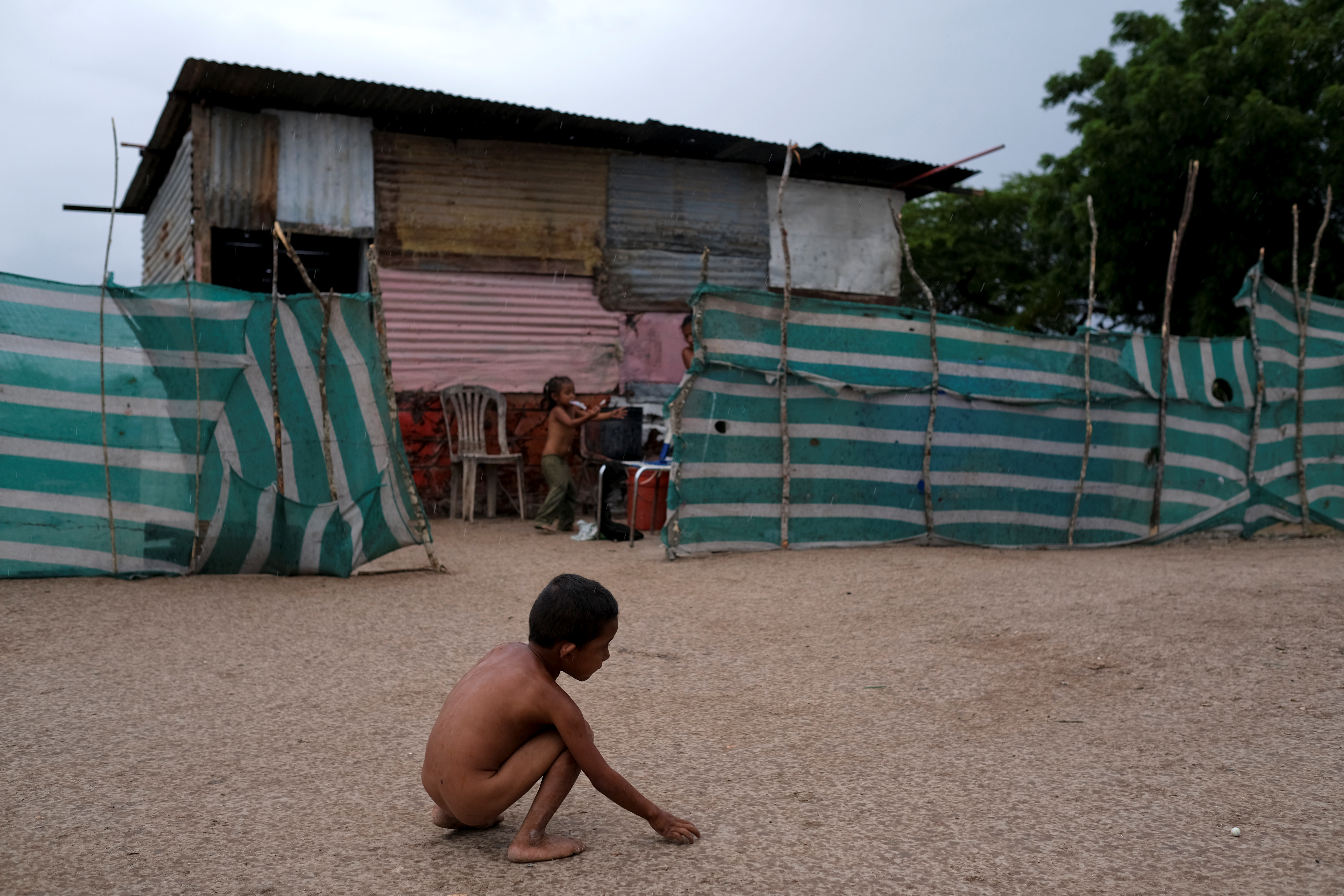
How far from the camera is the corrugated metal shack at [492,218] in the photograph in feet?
32.4

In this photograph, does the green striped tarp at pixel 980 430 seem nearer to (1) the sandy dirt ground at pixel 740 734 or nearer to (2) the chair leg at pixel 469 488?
(1) the sandy dirt ground at pixel 740 734

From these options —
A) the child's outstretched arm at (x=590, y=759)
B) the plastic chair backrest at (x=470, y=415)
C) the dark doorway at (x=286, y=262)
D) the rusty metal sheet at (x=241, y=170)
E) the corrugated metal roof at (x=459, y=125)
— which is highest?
the corrugated metal roof at (x=459, y=125)

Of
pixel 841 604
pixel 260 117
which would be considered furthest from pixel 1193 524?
pixel 260 117

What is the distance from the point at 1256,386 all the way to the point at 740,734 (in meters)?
7.16

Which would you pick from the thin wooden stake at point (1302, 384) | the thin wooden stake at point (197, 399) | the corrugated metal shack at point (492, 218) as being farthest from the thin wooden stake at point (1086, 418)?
the thin wooden stake at point (197, 399)

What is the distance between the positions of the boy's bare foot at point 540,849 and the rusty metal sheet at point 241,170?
880cm

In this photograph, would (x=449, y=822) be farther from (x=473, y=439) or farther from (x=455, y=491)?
(x=473, y=439)

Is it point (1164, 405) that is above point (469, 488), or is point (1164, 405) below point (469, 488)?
above

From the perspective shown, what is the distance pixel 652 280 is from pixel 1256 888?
978 cm

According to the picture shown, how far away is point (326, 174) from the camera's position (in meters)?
10.2

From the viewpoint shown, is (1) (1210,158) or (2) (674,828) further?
(1) (1210,158)

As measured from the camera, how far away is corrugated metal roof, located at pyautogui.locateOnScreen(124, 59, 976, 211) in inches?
368

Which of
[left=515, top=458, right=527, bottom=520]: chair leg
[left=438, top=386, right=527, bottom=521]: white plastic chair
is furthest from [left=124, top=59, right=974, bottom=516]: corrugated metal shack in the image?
[left=515, top=458, right=527, bottom=520]: chair leg

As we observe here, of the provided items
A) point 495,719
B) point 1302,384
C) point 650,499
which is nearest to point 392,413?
point 650,499
